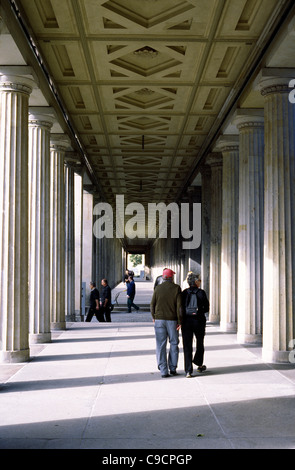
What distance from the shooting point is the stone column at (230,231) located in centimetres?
1662

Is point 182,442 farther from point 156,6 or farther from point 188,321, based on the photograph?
point 156,6

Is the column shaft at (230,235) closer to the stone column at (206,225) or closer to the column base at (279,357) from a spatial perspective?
the stone column at (206,225)

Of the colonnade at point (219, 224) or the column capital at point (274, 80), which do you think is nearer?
the colonnade at point (219, 224)

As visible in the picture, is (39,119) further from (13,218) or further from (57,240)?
(57,240)

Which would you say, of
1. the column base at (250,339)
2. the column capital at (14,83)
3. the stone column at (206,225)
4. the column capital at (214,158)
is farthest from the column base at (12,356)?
the stone column at (206,225)

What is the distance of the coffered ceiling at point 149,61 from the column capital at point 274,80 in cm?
54

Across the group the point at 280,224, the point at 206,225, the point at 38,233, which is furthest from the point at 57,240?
the point at 206,225

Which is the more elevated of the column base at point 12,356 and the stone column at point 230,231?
the stone column at point 230,231

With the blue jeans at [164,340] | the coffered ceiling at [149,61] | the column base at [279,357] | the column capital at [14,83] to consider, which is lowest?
the column base at [279,357]

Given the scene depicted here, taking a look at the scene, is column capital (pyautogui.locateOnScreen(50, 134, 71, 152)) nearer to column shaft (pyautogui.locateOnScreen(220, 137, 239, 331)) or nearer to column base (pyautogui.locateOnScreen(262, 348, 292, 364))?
column shaft (pyautogui.locateOnScreen(220, 137, 239, 331))

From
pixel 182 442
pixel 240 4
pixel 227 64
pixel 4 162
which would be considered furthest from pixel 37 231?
pixel 182 442

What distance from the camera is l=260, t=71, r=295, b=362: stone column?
36.3 ft

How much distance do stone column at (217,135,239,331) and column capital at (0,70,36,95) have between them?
7.11 metres

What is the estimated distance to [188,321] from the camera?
977 centimetres
